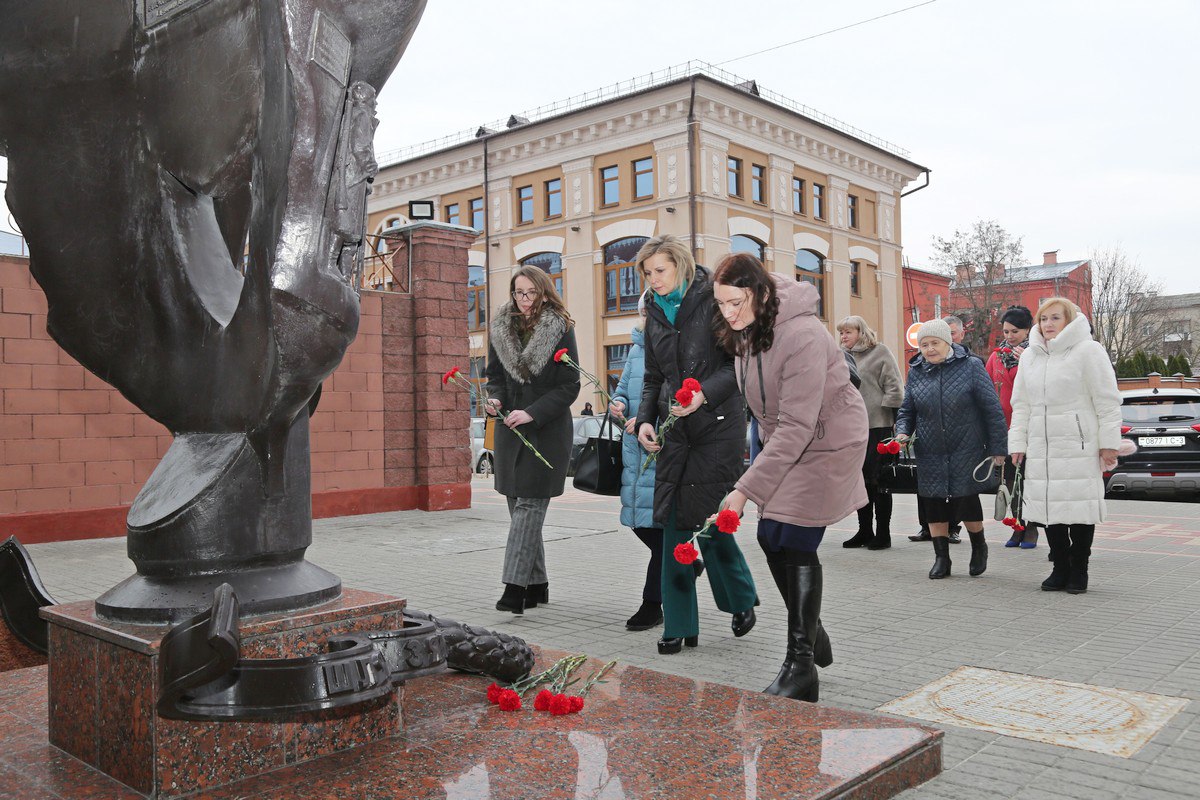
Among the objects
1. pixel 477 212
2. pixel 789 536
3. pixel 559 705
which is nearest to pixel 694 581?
pixel 789 536

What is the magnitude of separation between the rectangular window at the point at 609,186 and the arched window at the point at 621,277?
1371 mm

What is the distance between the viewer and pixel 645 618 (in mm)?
5355

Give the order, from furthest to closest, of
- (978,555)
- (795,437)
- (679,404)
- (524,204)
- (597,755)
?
1. (524,204)
2. (978,555)
3. (679,404)
4. (795,437)
5. (597,755)

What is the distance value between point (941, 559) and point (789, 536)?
358 cm

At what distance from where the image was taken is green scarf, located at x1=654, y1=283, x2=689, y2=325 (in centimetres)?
487

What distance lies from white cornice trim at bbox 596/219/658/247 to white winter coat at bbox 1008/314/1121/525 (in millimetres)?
24120

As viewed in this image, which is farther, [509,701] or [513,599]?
[513,599]

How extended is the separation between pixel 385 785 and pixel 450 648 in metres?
0.85

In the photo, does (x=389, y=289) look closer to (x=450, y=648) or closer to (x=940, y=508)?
(x=940, y=508)

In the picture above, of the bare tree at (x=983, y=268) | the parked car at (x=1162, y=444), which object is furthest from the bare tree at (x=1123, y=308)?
the parked car at (x=1162, y=444)

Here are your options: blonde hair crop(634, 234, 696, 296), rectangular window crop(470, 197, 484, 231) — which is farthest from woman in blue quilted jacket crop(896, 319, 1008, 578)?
rectangular window crop(470, 197, 484, 231)

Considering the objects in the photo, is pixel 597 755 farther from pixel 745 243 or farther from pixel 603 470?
pixel 745 243

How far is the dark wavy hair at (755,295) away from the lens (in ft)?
12.7

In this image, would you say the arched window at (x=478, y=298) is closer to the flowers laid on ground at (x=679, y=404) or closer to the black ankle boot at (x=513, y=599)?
the black ankle boot at (x=513, y=599)
